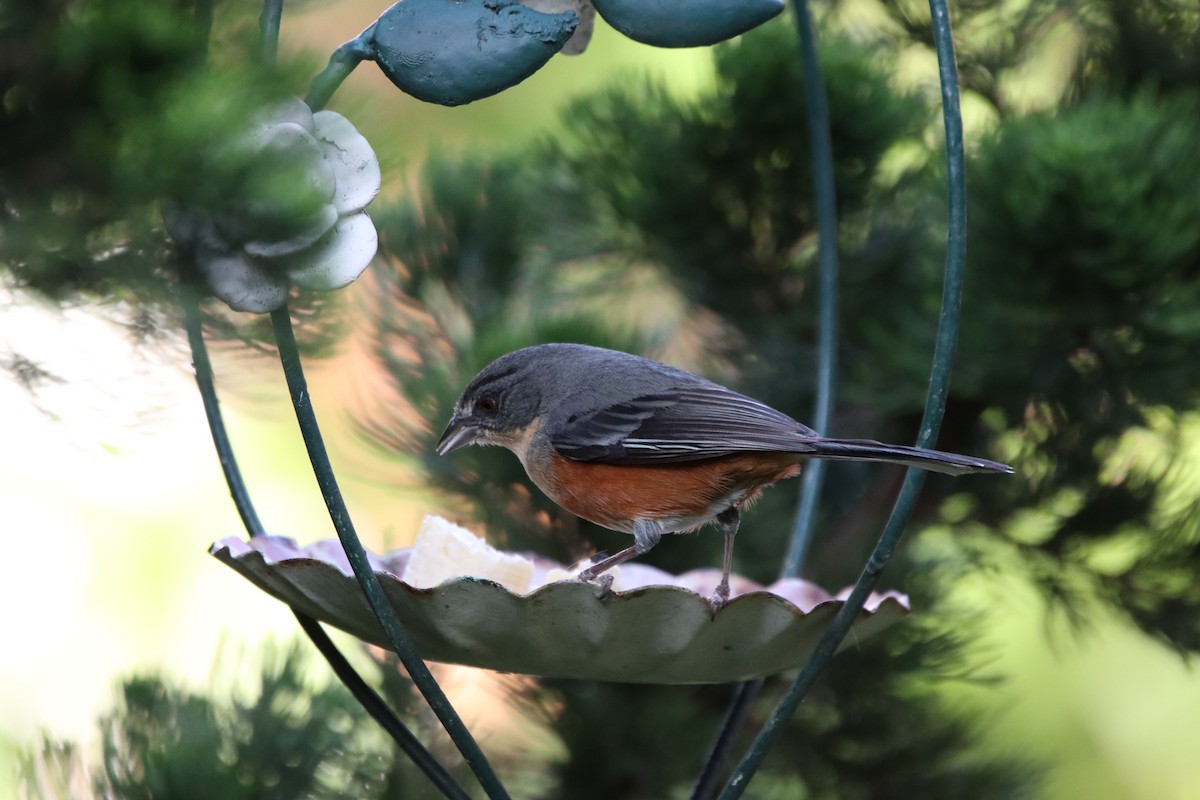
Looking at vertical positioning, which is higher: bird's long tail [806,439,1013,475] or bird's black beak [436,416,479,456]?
bird's black beak [436,416,479,456]

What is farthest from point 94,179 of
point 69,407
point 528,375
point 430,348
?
point 430,348

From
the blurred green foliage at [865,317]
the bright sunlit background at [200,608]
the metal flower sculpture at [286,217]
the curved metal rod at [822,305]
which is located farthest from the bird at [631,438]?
the bright sunlit background at [200,608]

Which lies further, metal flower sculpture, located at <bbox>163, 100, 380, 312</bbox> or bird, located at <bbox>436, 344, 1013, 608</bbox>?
bird, located at <bbox>436, 344, 1013, 608</bbox>

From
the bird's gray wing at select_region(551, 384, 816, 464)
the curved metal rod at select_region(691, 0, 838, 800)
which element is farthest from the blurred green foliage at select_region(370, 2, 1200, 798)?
the bird's gray wing at select_region(551, 384, 816, 464)

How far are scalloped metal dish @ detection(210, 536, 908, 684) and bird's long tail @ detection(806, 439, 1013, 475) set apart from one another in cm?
15

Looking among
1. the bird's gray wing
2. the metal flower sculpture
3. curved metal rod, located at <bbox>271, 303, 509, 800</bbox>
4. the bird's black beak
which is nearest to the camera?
the metal flower sculpture

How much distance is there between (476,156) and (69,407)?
146 cm

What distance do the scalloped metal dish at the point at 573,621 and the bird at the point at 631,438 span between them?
0.15 metres

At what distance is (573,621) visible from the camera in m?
1.21

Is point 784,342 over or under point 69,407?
over

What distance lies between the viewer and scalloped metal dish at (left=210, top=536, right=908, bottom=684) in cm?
119

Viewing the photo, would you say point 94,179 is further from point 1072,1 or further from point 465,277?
point 1072,1

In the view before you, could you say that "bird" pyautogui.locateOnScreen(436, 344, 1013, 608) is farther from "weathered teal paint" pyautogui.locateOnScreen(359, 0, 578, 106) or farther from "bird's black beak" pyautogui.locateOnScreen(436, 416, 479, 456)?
"weathered teal paint" pyautogui.locateOnScreen(359, 0, 578, 106)

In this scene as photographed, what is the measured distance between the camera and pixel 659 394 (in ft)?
5.51
